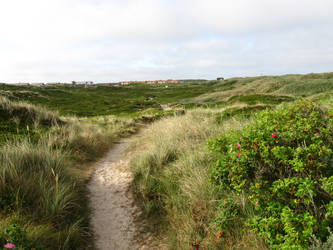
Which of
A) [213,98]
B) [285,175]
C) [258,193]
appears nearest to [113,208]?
[258,193]

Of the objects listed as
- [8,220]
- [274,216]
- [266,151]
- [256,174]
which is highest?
[266,151]

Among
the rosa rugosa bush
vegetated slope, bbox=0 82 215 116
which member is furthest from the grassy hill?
vegetated slope, bbox=0 82 215 116

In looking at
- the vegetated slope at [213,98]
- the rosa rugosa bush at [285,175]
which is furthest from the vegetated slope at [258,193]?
the vegetated slope at [213,98]

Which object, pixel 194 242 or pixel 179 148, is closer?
pixel 194 242

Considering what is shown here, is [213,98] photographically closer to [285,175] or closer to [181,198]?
[181,198]

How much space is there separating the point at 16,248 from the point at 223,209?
2.35m

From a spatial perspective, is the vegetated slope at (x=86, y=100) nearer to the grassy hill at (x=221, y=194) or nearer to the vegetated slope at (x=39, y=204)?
the vegetated slope at (x=39, y=204)

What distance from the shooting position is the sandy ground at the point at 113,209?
3.44 m

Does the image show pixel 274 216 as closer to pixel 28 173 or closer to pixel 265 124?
pixel 265 124

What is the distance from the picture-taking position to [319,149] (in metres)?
2.18

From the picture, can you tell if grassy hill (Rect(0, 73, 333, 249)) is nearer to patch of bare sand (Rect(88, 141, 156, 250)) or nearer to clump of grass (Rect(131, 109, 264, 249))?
clump of grass (Rect(131, 109, 264, 249))

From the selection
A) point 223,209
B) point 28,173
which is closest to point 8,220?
point 28,173

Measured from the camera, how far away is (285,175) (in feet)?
8.43

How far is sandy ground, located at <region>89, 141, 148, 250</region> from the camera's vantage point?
3.44 metres
